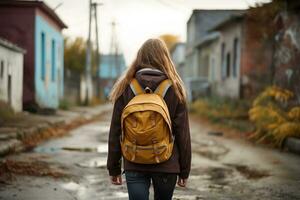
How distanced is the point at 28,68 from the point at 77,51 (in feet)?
77.8

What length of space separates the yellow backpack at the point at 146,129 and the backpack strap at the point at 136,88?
4cm

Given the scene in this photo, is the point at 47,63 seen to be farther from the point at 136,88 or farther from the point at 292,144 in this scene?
the point at 136,88

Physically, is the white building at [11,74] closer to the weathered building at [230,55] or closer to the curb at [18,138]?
the curb at [18,138]

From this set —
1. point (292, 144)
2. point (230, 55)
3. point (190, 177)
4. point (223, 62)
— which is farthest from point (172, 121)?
point (223, 62)

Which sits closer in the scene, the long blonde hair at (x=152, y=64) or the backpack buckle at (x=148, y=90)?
the backpack buckle at (x=148, y=90)

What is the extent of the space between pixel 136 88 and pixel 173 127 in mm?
370

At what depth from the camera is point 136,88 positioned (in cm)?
332

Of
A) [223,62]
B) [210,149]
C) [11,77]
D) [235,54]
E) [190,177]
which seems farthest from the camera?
[223,62]

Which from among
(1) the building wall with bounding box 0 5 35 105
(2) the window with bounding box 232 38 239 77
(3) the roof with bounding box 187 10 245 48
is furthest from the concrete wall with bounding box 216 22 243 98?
(3) the roof with bounding box 187 10 245 48

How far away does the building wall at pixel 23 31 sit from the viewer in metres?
20.9

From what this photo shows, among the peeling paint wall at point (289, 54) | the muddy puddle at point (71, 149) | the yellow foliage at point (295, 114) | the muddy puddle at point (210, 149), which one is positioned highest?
the peeling paint wall at point (289, 54)

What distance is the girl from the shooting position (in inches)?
130

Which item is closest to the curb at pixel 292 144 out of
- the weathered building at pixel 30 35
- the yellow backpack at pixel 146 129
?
the yellow backpack at pixel 146 129

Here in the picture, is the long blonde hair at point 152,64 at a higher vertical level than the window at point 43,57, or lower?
lower
